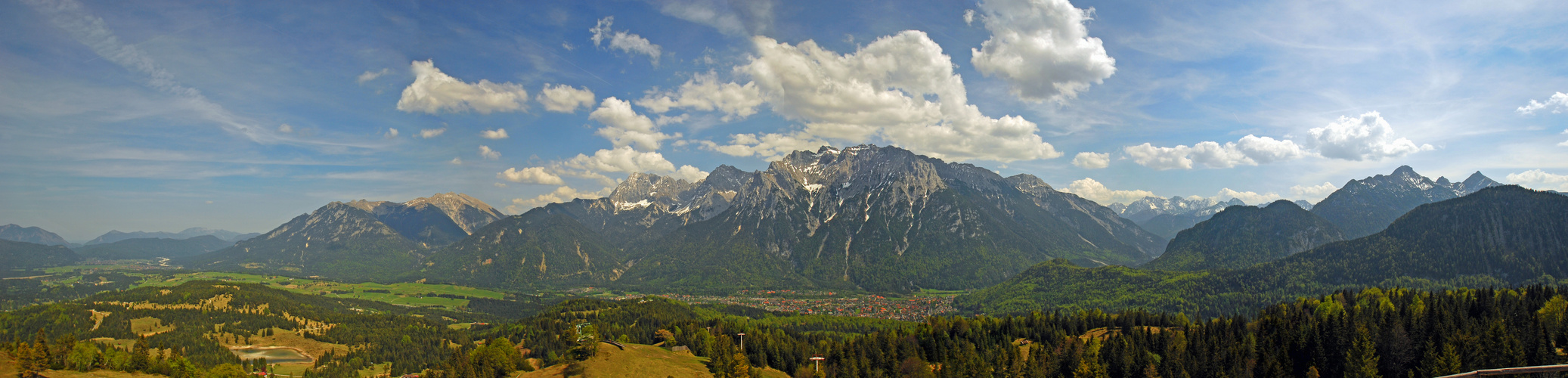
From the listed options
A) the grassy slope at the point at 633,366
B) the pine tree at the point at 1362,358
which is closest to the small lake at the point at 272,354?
the grassy slope at the point at 633,366

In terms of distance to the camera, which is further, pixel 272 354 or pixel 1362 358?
pixel 272 354

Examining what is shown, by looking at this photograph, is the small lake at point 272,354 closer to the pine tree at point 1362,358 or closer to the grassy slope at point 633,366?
the grassy slope at point 633,366

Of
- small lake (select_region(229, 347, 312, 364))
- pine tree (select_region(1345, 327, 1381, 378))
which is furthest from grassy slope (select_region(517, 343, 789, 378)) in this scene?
small lake (select_region(229, 347, 312, 364))

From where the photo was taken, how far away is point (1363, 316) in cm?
11238

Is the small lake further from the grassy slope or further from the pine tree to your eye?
the pine tree

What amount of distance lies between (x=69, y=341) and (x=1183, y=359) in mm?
183735

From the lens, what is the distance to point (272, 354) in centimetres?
16388

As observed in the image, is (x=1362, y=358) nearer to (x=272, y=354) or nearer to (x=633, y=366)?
(x=633, y=366)

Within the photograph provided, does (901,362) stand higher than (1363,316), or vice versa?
(1363,316)

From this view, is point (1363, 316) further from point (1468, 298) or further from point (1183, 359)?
point (1183, 359)

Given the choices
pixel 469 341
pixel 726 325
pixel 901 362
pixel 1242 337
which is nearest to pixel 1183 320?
pixel 1242 337

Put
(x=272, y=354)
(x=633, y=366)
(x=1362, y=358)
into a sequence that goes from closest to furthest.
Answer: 1. (x=1362, y=358)
2. (x=633, y=366)
3. (x=272, y=354)

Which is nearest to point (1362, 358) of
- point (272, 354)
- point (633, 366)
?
Answer: point (633, 366)

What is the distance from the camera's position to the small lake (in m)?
158
